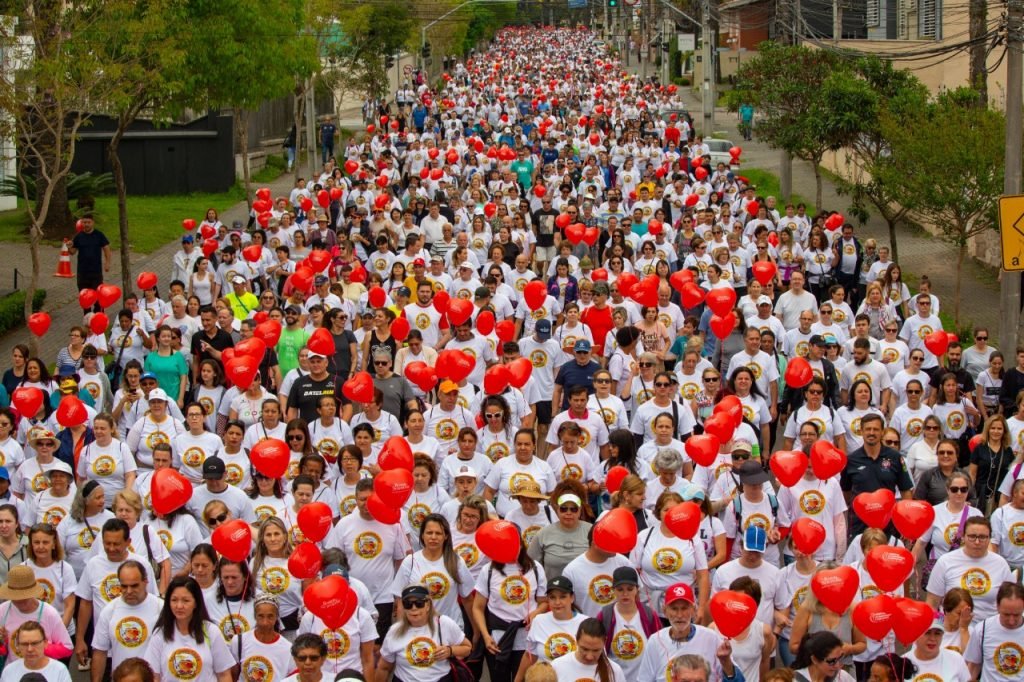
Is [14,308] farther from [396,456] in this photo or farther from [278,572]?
[278,572]

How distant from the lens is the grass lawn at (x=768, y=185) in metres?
33.7

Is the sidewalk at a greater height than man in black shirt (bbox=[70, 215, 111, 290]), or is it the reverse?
man in black shirt (bbox=[70, 215, 111, 290])

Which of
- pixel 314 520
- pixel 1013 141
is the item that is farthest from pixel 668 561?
pixel 1013 141

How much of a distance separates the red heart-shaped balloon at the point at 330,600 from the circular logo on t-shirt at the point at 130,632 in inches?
36.6

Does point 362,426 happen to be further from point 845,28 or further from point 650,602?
point 845,28

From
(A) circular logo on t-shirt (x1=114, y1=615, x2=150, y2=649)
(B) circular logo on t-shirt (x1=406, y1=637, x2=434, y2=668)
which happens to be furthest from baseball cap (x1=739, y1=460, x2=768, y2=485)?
(A) circular logo on t-shirt (x1=114, y1=615, x2=150, y2=649)

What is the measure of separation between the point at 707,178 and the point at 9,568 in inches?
730

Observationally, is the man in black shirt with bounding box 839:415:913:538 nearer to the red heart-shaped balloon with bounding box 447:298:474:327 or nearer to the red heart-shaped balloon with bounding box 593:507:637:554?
the red heart-shaped balloon with bounding box 593:507:637:554

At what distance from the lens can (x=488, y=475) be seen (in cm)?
1005

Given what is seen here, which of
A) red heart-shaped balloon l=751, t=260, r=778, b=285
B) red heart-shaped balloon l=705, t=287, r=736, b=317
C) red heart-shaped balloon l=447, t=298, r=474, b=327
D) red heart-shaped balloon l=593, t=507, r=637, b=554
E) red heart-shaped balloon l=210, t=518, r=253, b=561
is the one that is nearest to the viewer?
red heart-shaped balloon l=593, t=507, r=637, b=554

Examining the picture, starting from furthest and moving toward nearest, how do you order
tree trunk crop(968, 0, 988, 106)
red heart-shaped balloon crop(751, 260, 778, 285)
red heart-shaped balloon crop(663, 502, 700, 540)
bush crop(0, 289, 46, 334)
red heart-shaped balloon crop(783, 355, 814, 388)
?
1. tree trunk crop(968, 0, 988, 106)
2. bush crop(0, 289, 46, 334)
3. red heart-shaped balloon crop(751, 260, 778, 285)
4. red heart-shaped balloon crop(783, 355, 814, 388)
5. red heart-shaped balloon crop(663, 502, 700, 540)

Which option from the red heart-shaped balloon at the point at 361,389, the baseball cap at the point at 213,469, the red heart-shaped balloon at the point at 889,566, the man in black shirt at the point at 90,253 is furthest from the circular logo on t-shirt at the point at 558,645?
the man in black shirt at the point at 90,253

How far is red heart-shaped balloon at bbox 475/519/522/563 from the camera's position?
825cm

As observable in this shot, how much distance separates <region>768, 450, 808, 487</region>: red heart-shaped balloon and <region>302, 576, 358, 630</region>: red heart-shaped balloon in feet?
10.1
